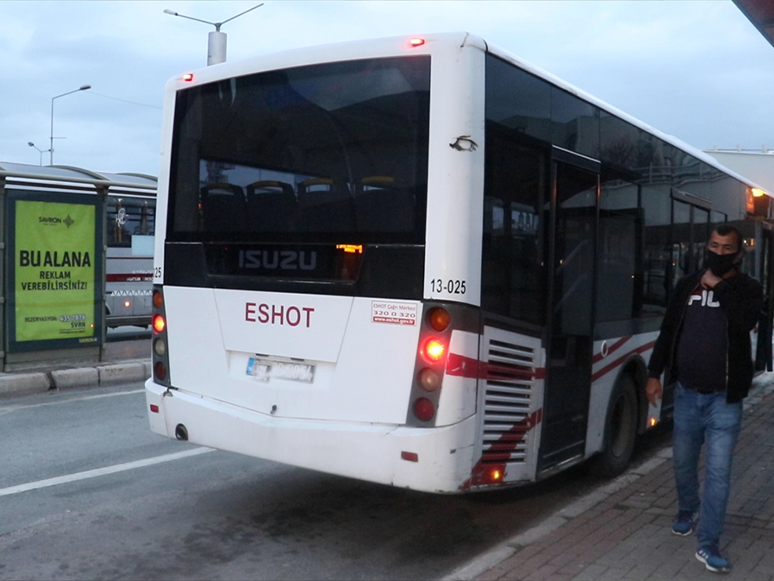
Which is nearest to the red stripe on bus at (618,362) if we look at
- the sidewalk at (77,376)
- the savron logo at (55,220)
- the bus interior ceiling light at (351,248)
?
the bus interior ceiling light at (351,248)

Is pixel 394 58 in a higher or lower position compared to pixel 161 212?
higher

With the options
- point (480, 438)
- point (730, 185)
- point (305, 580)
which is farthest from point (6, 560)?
point (730, 185)

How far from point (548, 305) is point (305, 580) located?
233 cm

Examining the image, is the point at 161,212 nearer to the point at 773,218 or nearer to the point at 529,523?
the point at 529,523

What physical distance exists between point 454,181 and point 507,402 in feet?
4.70

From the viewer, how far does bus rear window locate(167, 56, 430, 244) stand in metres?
5.12

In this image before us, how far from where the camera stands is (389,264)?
16.8 feet

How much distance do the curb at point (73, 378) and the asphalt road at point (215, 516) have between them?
8.35ft

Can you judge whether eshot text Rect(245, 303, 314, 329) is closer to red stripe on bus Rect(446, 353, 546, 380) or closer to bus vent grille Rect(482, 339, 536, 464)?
red stripe on bus Rect(446, 353, 546, 380)

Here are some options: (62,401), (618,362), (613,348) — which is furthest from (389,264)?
(62,401)

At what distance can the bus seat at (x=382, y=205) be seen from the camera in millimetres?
5082

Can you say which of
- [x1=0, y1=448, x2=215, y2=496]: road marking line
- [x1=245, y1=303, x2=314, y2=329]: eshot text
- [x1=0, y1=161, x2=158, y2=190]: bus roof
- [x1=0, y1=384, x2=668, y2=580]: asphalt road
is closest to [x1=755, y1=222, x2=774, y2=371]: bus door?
[x1=0, y1=384, x2=668, y2=580]: asphalt road

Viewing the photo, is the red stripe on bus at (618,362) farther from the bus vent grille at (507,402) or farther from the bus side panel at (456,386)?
the bus side panel at (456,386)

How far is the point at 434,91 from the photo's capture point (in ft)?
16.3
